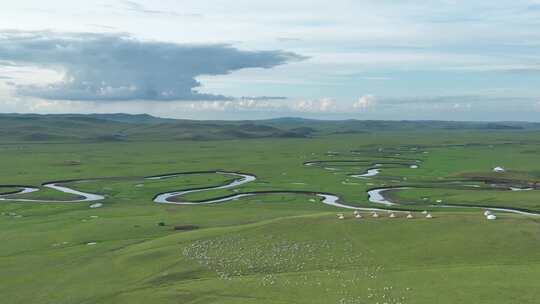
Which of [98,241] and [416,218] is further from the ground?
[416,218]

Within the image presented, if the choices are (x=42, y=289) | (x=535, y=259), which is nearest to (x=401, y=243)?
(x=535, y=259)

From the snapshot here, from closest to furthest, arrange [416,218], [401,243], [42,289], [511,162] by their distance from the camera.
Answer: [42,289] → [401,243] → [416,218] → [511,162]

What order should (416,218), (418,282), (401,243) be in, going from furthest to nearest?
(416,218) → (401,243) → (418,282)

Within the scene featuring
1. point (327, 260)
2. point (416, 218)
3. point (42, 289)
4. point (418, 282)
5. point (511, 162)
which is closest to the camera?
point (418, 282)

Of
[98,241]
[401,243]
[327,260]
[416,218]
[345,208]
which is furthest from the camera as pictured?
[345,208]

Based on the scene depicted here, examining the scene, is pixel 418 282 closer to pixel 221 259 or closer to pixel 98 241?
pixel 221 259

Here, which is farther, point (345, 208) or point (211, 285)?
point (345, 208)

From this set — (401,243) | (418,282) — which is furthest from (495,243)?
(418,282)

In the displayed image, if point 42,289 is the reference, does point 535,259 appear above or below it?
above

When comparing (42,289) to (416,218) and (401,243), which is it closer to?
(401,243)
